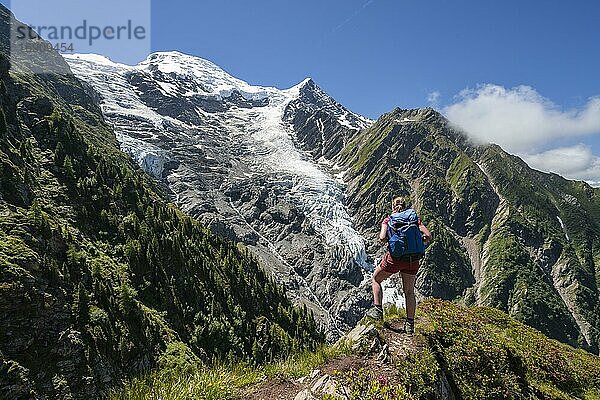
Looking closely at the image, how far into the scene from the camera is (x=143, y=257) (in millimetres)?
67000

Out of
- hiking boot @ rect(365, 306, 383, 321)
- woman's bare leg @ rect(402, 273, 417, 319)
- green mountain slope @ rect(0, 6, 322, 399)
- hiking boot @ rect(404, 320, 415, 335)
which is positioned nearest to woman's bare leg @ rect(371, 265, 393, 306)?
hiking boot @ rect(365, 306, 383, 321)

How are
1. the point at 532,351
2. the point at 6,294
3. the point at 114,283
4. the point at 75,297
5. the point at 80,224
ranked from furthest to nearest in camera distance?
the point at 80,224, the point at 114,283, the point at 75,297, the point at 6,294, the point at 532,351

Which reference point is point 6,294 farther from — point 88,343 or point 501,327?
point 501,327

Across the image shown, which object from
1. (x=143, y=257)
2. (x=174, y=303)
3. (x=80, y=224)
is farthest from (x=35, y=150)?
(x=174, y=303)

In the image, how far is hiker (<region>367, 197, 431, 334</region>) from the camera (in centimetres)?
904

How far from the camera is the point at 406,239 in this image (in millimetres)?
9047

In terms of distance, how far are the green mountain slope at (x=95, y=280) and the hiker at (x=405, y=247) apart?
13.2 feet

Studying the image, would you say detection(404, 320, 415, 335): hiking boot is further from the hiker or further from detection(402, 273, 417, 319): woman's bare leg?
detection(402, 273, 417, 319): woman's bare leg

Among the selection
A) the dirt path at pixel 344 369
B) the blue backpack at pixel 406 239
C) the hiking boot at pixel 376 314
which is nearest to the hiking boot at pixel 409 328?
the dirt path at pixel 344 369

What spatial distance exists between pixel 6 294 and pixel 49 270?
639 centimetres

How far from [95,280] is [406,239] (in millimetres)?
47155

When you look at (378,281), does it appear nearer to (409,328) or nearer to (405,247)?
(409,328)

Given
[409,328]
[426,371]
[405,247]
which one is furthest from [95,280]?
[426,371]

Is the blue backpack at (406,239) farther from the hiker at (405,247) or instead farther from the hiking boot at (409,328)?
the hiking boot at (409,328)
